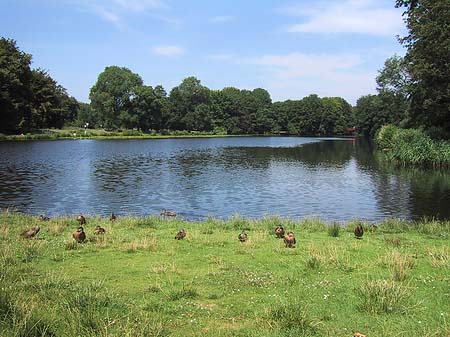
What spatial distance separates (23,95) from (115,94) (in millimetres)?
40059

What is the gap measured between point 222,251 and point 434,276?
553cm

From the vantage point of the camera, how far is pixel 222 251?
12.6 metres

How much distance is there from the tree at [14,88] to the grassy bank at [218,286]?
261ft

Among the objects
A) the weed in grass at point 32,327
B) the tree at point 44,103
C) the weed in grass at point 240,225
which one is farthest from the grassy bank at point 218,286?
the tree at point 44,103

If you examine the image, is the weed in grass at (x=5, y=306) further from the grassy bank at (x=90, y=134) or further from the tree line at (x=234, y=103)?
the grassy bank at (x=90, y=134)

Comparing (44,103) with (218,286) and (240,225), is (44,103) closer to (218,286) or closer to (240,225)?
(240,225)

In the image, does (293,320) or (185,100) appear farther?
(185,100)

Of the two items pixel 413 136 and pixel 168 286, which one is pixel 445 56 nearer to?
pixel 413 136

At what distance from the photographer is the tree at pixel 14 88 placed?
Answer: 8450 centimetres

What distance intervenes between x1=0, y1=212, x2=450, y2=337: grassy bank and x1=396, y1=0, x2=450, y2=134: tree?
32.2 m

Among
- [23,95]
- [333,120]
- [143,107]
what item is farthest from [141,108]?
[333,120]

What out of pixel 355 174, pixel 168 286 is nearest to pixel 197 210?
pixel 168 286

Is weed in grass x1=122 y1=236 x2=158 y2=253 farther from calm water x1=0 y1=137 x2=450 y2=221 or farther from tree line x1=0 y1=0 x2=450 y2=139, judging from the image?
tree line x1=0 y1=0 x2=450 y2=139

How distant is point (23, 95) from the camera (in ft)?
303
